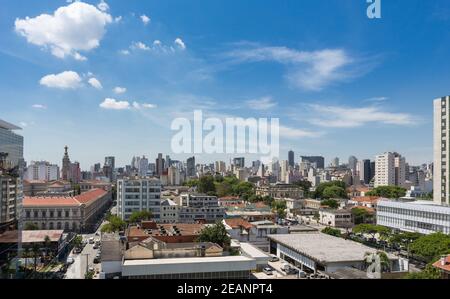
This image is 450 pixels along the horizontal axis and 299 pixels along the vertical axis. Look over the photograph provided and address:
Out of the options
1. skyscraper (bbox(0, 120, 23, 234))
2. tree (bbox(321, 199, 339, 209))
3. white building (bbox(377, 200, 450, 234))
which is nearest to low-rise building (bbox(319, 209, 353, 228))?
white building (bbox(377, 200, 450, 234))

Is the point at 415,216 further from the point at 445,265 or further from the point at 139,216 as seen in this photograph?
the point at 139,216

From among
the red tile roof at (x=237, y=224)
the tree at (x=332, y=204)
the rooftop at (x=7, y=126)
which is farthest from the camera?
A: the tree at (x=332, y=204)

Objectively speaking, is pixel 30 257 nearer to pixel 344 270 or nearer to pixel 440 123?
pixel 344 270

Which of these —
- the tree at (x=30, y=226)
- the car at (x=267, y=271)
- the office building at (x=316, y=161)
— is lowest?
the car at (x=267, y=271)

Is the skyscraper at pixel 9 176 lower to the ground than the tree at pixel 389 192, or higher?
higher

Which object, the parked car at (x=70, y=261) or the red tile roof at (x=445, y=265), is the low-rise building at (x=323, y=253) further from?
the parked car at (x=70, y=261)

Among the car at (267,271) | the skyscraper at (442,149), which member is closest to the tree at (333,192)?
the skyscraper at (442,149)

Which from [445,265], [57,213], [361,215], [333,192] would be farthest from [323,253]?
[333,192]

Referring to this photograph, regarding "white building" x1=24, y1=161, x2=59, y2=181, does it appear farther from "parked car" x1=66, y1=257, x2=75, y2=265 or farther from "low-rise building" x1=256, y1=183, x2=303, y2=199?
"parked car" x1=66, y1=257, x2=75, y2=265
